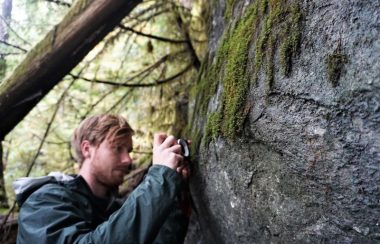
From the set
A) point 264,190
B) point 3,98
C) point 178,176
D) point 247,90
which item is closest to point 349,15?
point 247,90

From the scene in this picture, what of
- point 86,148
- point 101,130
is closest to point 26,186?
point 86,148

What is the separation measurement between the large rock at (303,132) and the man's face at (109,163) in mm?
949

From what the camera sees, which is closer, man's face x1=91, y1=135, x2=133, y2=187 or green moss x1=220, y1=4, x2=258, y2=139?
green moss x1=220, y1=4, x2=258, y2=139

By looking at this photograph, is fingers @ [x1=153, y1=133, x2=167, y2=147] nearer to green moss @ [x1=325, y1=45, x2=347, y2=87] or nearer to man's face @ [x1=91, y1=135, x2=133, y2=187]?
man's face @ [x1=91, y1=135, x2=133, y2=187]

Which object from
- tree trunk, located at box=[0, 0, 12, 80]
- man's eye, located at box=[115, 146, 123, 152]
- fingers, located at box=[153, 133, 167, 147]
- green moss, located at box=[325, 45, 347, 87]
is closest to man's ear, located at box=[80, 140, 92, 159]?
man's eye, located at box=[115, 146, 123, 152]

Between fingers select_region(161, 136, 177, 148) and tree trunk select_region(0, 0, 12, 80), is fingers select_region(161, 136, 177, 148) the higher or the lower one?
the lower one

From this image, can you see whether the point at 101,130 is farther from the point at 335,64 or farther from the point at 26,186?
the point at 335,64

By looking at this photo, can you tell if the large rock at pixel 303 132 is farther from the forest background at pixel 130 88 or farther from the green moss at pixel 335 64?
the forest background at pixel 130 88

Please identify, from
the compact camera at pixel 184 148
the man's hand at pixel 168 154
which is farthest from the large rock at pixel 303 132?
the man's hand at pixel 168 154

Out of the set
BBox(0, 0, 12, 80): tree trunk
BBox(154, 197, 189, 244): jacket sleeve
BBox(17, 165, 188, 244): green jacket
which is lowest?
BBox(154, 197, 189, 244): jacket sleeve

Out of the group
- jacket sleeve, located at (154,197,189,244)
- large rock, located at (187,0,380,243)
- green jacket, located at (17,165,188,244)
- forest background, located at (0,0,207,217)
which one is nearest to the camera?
large rock, located at (187,0,380,243)

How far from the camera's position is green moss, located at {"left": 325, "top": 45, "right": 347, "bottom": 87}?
1.84m

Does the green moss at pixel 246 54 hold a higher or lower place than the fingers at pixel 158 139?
higher

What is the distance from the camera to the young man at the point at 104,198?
254cm
